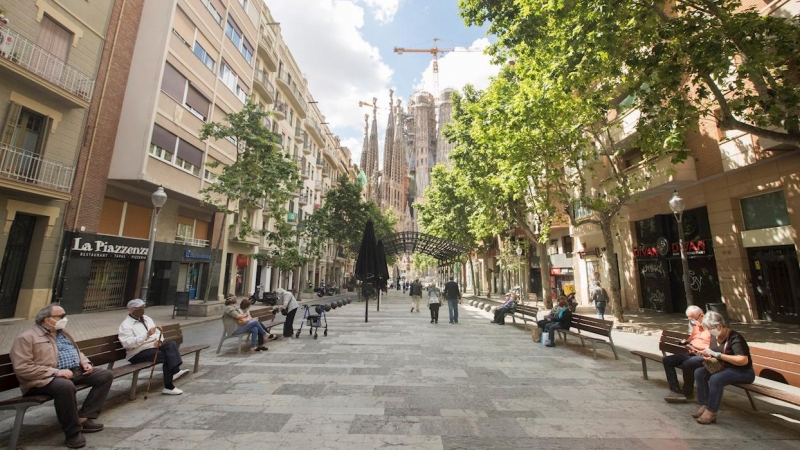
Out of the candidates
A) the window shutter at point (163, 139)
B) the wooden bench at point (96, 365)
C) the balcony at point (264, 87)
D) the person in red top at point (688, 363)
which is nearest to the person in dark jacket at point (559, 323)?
the person in red top at point (688, 363)

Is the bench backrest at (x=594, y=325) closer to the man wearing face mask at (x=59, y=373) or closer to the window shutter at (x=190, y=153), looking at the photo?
the man wearing face mask at (x=59, y=373)

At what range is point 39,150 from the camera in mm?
12227

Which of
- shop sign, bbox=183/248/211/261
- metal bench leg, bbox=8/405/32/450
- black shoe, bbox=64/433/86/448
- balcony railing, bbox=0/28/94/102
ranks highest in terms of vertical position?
balcony railing, bbox=0/28/94/102

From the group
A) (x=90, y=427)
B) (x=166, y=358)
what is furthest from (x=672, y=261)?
(x=90, y=427)

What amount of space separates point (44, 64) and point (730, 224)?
2514cm

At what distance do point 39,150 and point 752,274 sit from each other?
25.7 metres

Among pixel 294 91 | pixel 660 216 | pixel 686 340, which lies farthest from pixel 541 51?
pixel 294 91

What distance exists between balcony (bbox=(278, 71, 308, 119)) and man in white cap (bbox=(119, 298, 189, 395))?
29326mm

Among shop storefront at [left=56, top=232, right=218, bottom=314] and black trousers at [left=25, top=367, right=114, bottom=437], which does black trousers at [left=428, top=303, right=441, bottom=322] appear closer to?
black trousers at [left=25, top=367, right=114, bottom=437]

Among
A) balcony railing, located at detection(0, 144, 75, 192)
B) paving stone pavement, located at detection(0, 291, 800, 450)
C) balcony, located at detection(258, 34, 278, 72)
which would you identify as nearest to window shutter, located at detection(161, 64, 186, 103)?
balcony railing, located at detection(0, 144, 75, 192)

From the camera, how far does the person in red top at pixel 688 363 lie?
191 inches

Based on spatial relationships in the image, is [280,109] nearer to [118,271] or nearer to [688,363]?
[118,271]

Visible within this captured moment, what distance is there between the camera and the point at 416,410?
4469mm

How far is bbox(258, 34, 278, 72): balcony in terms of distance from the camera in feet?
86.8
